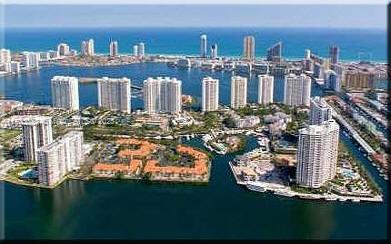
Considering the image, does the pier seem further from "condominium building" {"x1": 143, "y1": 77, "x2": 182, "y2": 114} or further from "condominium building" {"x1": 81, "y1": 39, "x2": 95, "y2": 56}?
"condominium building" {"x1": 81, "y1": 39, "x2": 95, "y2": 56}

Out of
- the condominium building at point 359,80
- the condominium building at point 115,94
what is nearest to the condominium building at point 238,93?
the condominium building at point 115,94

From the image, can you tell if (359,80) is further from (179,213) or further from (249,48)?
(179,213)

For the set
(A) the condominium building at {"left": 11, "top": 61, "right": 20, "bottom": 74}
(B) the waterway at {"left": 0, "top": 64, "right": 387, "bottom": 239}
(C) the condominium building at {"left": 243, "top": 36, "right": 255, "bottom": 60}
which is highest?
(C) the condominium building at {"left": 243, "top": 36, "right": 255, "bottom": 60}

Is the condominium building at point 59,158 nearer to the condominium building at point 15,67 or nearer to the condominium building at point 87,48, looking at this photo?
the condominium building at point 15,67

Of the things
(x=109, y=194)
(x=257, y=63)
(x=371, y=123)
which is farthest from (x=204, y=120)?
(x=257, y=63)

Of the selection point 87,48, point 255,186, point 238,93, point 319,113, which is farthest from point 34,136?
point 87,48

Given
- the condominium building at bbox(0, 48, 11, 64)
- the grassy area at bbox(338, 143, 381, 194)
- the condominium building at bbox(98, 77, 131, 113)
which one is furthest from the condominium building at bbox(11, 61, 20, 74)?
the grassy area at bbox(338, 143, 381, 194)
